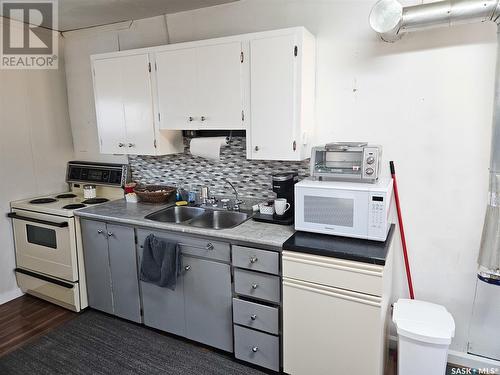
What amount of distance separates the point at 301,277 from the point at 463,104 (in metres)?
1.41

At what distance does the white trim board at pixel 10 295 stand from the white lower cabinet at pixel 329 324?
2.70 meters

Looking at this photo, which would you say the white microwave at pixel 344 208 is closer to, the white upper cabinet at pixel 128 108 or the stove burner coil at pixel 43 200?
the white upper cabinet at pixel 128 108

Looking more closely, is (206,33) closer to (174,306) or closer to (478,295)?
(174,306)

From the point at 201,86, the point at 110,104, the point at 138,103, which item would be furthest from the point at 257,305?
the point at 110,104

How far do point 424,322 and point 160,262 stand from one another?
1.70 meters

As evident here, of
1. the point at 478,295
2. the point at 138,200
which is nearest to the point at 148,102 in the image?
the point at 138,200

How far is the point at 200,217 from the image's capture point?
2871 millimetres

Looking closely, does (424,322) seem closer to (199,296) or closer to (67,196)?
(199,296)

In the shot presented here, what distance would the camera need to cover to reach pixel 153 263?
2461 mm

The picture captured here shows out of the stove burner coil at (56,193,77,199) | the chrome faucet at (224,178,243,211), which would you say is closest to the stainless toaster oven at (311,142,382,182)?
the chrome faucet at (224,178,243,211)

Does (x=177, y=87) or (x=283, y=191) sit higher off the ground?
(x=177, y=87)

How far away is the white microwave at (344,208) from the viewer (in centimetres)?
192

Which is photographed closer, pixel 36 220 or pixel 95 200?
pixel 36 220

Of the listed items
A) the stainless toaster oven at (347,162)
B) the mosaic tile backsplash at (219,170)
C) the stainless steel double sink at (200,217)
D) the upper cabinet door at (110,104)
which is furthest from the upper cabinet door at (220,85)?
the upper cabinet door at (110,104)
